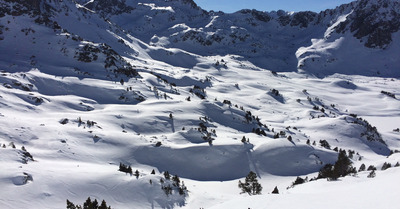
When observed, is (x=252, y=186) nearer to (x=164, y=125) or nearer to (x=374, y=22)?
(x=164, y=125)

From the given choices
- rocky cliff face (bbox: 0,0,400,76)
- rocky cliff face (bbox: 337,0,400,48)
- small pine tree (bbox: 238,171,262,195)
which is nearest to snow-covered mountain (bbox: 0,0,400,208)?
small pine tree (bbox: 238,171,262,195)

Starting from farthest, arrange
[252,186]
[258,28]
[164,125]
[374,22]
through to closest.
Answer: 1. [258,28]
2. [374,22]
3. [164,125]
4. [252,186]

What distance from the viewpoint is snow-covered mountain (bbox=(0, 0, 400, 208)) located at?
2166 centimetres

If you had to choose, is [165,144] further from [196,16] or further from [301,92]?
[196,16]

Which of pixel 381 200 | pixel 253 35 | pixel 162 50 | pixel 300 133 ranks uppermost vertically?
pixel 253 35

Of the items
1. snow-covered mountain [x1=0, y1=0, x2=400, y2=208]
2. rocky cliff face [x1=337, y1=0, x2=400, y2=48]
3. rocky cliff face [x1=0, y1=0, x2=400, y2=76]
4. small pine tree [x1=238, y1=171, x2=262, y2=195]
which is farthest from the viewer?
rocky cliff face [x1=0, y1=0, x2=400, y2=76]

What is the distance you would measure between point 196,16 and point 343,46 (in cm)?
10501

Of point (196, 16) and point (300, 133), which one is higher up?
point (196, 16)

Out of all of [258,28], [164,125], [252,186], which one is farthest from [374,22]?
[252,186]

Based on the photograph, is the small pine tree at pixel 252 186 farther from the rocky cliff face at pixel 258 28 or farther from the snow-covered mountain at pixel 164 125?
the rocky cliff face at pixel 258 28

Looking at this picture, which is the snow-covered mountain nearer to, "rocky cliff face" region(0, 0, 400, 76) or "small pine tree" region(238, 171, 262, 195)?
"small pine tree" region(238, 171, 262, 195)

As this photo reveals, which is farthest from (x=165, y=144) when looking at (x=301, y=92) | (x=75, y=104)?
(x=301, y=92)

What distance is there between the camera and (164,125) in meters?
43.4

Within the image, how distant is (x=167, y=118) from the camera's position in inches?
1781
